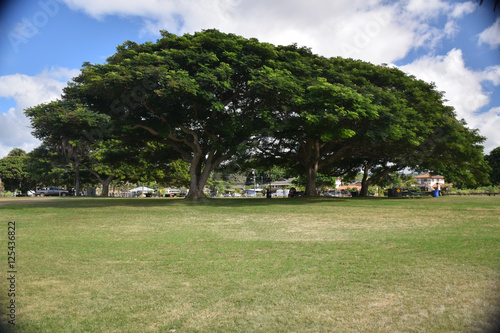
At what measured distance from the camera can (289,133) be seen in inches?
979

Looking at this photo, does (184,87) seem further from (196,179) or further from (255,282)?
(255,282)

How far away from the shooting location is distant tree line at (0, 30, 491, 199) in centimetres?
1883

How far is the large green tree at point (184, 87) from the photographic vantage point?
18.4 meters

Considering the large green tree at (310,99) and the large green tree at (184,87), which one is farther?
the large green tree at (310,99)

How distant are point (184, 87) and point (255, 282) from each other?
46.4 ft

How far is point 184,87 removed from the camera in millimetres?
17359

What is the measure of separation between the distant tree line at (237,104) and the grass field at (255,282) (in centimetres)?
1152

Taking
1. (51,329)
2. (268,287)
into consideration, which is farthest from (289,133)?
(51,329)

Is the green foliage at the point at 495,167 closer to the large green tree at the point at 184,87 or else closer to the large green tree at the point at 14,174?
the large green tree at the point at 184,87

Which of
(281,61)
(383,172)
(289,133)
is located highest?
(281,61)

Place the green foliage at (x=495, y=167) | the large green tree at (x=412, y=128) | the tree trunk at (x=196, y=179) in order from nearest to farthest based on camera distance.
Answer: the large green tree at (x=412, y=128) → the tree trunk at (x=196, y=179) → the green foliage at (x=495, y=167)

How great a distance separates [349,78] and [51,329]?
22.6m

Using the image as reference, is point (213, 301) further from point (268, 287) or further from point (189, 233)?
point (189, 233)

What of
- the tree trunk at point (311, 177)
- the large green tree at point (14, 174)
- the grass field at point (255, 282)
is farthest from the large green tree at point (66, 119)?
the large green tree at point (14, 174)
